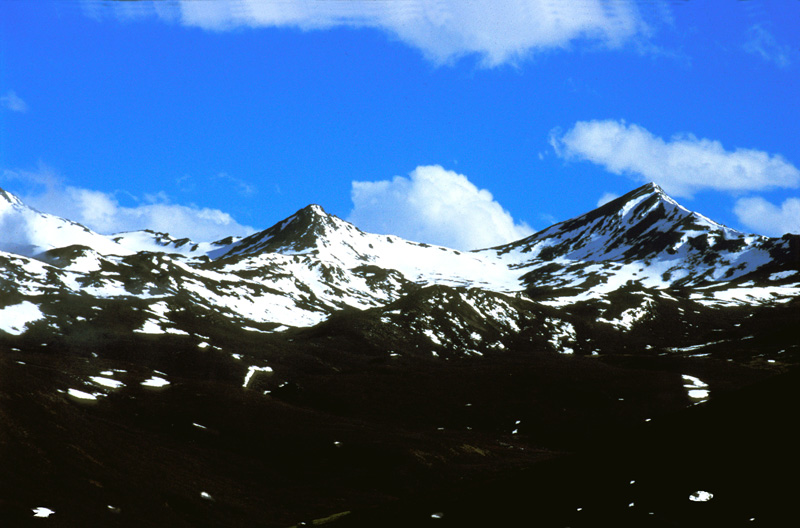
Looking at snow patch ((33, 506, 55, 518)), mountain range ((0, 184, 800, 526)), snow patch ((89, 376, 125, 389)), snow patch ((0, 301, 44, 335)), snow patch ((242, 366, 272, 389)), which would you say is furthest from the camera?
snow patch ((0, 301, 44, 335))

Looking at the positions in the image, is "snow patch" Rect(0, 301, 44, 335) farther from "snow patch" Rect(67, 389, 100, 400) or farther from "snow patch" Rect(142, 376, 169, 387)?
"snow patch" Rect(67, 389, 100, 400)

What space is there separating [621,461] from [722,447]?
603 centimetres

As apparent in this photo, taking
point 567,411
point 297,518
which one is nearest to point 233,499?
point 297,518

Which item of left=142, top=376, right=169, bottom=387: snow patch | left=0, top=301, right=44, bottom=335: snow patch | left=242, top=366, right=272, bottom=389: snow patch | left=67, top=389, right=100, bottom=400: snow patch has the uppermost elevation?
left=0, top=301, right=44, bottom=335: snow patch

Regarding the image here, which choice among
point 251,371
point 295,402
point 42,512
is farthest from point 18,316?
point 42,512

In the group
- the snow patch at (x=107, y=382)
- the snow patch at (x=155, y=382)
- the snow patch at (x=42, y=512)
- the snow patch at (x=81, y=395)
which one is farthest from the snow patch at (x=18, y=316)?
the snow patch at (x=42, y=512)

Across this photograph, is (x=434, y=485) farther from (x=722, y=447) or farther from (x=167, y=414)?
(x=722, y=447)

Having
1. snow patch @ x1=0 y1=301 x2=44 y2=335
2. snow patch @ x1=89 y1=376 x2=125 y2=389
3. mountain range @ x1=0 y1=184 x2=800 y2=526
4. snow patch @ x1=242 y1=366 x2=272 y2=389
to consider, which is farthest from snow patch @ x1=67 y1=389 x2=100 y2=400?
snow patch @ x1=0 y1=301 x2=44 y2=335

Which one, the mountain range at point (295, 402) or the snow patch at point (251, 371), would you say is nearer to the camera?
the mountain range at point (295, 402)

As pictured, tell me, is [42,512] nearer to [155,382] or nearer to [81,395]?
[81,395]

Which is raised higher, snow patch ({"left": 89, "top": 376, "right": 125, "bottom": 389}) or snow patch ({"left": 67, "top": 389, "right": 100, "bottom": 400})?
snow patch ({"left": 89, "top": 376, "right": 125, "bottom": 389})

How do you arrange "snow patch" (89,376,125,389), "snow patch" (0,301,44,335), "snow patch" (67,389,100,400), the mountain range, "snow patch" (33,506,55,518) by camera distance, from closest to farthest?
"snow patch" (33,506,55,518)
the mountain range
"snow patch" (67,389,100,400)
"snow patch" (89,376,125,389)
"snow patch" (0,301,44,335)

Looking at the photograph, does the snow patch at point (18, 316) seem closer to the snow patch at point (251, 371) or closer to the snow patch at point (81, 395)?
the snow patch at point (251, 371)

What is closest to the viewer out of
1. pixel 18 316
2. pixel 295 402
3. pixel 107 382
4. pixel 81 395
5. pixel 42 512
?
pixel 42 512
